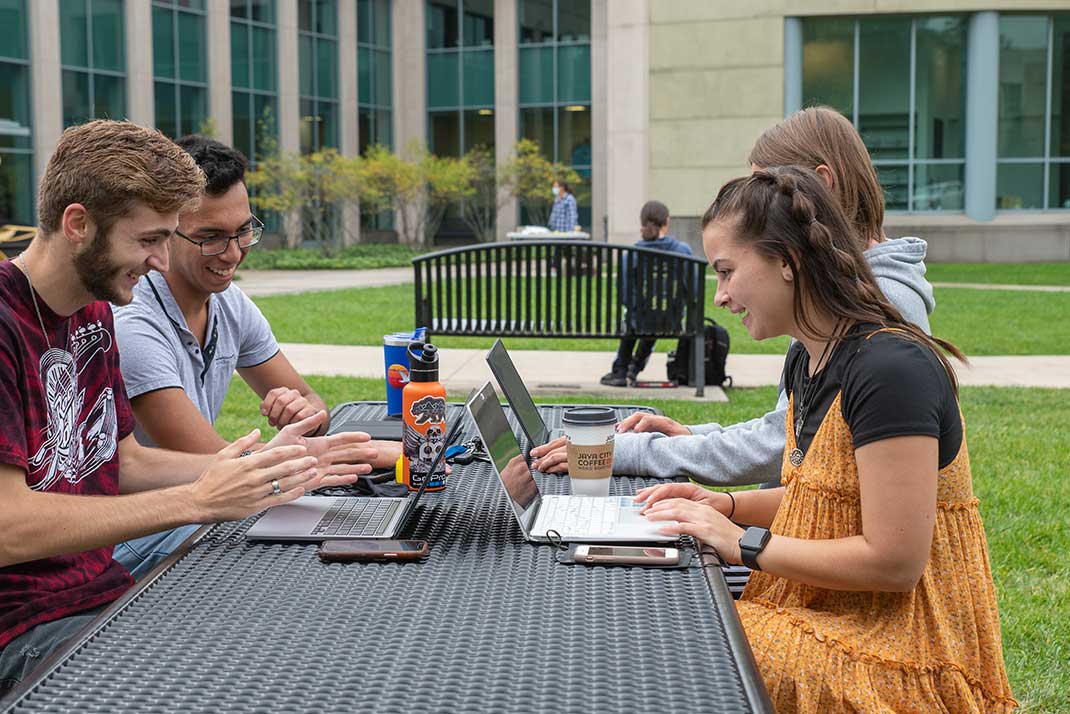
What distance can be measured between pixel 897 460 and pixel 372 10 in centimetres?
3931

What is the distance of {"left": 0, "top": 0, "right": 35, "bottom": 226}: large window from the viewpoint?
26.8 metres

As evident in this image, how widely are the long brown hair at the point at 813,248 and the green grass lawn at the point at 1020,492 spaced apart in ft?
6.32

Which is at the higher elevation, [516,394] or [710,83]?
[710,83]

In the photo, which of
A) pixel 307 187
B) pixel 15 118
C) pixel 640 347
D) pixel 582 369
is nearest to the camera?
pixel 640 347

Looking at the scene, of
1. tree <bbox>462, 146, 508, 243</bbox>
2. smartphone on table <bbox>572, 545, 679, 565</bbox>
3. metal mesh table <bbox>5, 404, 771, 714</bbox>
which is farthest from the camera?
tree <bbox>462, 146, 508, 243</bbox>

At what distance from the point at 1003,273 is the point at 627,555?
22.4m

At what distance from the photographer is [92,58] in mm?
29016

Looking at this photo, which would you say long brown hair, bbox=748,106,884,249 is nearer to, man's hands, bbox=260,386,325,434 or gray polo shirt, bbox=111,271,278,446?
man's hands, bbox=260,386,325,434

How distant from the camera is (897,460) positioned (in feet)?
7.51

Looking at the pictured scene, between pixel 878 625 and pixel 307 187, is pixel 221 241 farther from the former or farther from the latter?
pixel 307 187

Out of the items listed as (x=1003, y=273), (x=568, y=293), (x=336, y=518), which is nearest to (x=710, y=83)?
(x=1003, y=273)

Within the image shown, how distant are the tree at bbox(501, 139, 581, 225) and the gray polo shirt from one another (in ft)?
106

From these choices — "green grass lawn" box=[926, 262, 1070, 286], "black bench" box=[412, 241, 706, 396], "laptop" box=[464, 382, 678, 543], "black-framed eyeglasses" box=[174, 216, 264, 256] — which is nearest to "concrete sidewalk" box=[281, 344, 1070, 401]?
"black bench" box=[412, 241, 706, 396]

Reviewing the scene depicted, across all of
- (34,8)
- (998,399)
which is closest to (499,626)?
(998,399)
